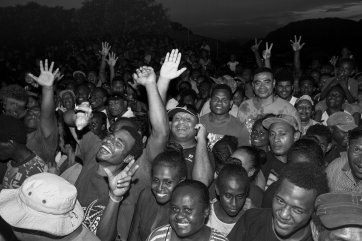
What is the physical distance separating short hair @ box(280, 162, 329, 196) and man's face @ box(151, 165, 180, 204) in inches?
32.6

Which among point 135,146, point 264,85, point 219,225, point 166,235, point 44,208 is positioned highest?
point 264,85

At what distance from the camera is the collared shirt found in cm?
325

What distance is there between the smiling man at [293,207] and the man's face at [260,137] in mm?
1765

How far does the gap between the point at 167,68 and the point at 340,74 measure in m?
3.98

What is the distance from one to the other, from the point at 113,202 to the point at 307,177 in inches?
46.4

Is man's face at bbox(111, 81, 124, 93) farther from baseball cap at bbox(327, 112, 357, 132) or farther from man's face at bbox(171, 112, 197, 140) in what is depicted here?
baseball cap at bbox(327, 112, 357, 132)

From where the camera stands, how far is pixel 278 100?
4.95 m

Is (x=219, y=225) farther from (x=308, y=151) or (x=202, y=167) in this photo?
(x=308, y=151)

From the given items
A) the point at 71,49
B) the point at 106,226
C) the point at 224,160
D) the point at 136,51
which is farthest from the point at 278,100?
the point at 71,49

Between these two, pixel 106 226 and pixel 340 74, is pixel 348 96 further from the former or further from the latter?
pixel 106 226

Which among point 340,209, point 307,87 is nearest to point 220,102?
point 307,87

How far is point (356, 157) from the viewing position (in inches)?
125

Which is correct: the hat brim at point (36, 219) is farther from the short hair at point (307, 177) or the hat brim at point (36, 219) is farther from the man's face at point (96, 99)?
the man's face at point (96, 99)

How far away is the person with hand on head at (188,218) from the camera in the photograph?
97.3 inches
